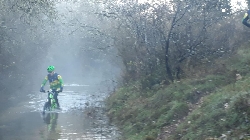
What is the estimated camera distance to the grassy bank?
27.3 feet

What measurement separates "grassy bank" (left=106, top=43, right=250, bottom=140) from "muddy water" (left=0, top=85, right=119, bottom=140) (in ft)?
2.09

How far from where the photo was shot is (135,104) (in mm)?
13898

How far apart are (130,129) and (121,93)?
17.5 ft

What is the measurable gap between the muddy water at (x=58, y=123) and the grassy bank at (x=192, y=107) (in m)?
0.64

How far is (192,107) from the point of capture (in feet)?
36.2

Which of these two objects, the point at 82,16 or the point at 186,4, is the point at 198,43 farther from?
the point at 82,16

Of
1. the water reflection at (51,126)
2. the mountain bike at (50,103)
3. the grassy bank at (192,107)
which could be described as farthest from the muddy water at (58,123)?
the grassy bank at (192,107)

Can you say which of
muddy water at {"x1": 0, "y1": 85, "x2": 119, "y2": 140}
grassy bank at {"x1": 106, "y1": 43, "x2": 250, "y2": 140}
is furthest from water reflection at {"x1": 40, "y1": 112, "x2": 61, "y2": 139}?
grassy bank at {"x1": 106, "y1": 43, "x2": 250, "y2": 140}

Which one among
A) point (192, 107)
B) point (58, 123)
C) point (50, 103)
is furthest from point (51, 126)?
point (192, 107)

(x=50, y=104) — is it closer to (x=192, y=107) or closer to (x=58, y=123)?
(x=58, y=123)

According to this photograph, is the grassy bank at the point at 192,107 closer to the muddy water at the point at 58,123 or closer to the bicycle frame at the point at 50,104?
the muddy water at the point at 58,123

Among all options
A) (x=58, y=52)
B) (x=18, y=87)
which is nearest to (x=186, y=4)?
(x=18, y=87)

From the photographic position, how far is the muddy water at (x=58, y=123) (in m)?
11.4

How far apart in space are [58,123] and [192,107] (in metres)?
4.93
